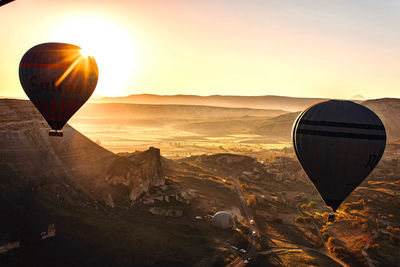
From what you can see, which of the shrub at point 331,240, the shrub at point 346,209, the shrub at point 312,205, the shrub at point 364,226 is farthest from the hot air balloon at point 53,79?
the shrub at point 346,209

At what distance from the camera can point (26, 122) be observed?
160 feet

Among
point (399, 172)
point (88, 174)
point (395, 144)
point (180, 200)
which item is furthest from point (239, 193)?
point (395, 144)

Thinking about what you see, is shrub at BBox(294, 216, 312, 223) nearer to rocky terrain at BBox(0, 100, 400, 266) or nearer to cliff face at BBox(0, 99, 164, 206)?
rocky terrain at BBox(0, 100, 400, 266)

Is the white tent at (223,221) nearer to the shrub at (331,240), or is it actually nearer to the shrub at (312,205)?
the shrub at (331,240)

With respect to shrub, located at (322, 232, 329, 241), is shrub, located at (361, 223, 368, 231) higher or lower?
higher

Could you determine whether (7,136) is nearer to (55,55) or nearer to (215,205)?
(55,55)

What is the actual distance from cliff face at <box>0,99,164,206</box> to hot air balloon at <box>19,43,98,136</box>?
41.6ft

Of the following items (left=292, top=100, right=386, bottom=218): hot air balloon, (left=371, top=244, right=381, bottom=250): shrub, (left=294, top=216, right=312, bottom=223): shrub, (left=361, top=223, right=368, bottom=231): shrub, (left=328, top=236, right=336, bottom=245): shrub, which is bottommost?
(left=294, top=216, right=312, bottom=223): shrub

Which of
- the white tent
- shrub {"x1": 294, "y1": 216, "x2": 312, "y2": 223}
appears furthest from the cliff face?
shrub {"x1": 294, "y1": 216, "x2": 312, "y2": 223}

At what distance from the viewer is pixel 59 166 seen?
47312mm

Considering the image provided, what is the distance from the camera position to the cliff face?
4244cm

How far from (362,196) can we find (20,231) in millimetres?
60140

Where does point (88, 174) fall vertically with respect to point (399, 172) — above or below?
above

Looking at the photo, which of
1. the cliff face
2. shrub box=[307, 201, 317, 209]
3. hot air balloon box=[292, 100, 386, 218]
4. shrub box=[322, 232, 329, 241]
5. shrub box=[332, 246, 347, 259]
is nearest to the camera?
hot air balloon box=[292, 100, 386, 218]
